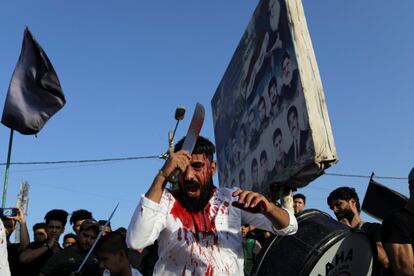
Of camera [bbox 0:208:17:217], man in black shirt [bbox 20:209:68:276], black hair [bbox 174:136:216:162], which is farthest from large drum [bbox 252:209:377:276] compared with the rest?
man in black shirt [bbox 20:209:68:276]

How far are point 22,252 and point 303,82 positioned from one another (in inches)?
136

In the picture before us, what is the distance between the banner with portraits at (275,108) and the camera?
492 centimetres

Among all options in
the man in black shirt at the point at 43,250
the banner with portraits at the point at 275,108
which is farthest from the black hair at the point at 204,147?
the man in black shirt at the point at 43,250

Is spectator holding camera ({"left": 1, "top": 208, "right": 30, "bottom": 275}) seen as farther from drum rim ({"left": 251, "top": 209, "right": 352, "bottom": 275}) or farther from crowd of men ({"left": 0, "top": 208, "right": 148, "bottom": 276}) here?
drum rim ({"left": 251, "top": 209, "right": 352, "bottom": 275})

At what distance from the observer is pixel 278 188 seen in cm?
565

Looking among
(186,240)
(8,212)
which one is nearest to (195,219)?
(186,240)

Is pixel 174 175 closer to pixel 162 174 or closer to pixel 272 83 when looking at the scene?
pixel 162 174

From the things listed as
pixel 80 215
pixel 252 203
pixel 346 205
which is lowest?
pixel 80 215

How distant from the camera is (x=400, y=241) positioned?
3.40 meters

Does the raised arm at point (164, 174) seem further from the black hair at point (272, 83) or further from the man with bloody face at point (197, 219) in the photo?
the black hair at point (272, 83)

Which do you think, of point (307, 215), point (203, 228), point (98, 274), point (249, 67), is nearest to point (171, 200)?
point (203, 228)

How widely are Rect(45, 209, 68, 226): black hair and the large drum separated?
9.28ft

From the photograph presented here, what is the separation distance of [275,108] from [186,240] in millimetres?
4090

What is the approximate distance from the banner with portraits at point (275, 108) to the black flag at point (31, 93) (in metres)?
2.51
